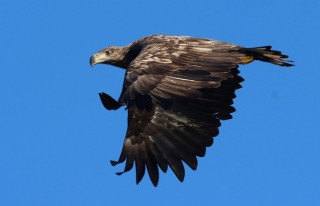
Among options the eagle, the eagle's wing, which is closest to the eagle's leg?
the eagle

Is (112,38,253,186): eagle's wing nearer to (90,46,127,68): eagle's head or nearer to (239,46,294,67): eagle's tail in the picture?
(239,46,294,67): eagle's tail

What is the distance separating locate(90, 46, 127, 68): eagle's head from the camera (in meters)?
16.6

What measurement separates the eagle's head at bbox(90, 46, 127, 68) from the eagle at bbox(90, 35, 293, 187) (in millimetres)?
1855

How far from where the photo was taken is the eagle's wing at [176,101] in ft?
42.1

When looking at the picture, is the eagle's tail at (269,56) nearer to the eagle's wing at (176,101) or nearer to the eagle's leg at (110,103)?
the eagle's wing at (176,101)

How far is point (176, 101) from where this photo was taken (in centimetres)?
1398

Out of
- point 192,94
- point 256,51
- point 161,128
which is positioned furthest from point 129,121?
point 256,51

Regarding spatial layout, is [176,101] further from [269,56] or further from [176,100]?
[269,56]

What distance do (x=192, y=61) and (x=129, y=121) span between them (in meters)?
1.26

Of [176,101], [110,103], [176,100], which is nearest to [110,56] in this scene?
[176,101]

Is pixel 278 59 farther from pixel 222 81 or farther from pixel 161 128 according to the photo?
pixel 161 128

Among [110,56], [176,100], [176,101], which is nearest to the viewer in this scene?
[176,100]

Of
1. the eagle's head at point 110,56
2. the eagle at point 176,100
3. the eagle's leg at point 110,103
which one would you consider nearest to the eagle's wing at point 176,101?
the eagle at point 176,100

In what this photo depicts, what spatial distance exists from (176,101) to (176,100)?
0.20 meters
